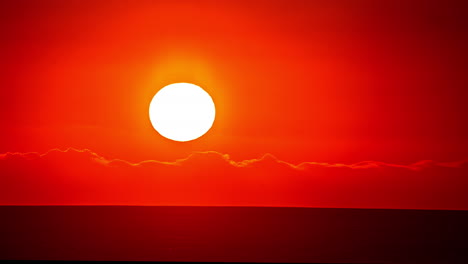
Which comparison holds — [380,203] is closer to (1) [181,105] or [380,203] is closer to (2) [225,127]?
(2) [225,127]

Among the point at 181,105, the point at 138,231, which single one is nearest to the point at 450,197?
the point at 181,105

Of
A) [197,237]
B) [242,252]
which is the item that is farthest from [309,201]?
[242,252]

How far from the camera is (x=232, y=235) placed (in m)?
6.46

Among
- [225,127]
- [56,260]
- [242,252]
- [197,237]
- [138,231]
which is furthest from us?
[225,127]

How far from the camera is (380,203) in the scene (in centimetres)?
1053

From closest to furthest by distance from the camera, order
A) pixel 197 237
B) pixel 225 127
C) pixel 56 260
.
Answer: pixel 56 260 < pixel 197 237 < pixel 225 127

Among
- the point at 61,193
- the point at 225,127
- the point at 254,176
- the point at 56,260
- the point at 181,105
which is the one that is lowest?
the point at 56,260

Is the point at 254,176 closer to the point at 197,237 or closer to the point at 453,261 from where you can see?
the point at 197,237

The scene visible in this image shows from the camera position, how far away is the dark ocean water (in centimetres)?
496

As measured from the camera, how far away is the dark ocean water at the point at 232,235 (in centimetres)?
496

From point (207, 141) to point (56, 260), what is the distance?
5.84m

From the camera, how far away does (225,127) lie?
10.1 metres

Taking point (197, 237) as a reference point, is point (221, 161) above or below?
above

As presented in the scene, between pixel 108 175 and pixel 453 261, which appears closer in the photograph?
pixel 453 261
